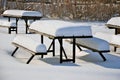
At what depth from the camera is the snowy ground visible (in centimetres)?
739

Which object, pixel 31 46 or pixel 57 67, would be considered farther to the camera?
pixel 31 46

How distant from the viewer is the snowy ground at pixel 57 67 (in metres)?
7.39

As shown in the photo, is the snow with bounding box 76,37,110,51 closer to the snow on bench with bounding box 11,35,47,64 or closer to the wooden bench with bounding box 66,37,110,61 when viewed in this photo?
the wooden bench with bounding box 66,37,110,61

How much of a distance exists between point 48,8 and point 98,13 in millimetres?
Result: 2971

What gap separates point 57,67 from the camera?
8578mm

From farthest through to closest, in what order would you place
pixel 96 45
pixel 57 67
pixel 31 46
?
pixel 96 45 → pixel 31 46 → pixel 57 67

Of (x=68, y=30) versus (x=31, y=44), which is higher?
(x=68, y=30)

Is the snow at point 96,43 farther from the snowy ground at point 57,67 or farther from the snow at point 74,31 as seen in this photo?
the snow at point 74,31

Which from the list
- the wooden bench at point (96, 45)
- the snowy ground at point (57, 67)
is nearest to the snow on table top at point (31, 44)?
the snowy ground at point (57, 67)

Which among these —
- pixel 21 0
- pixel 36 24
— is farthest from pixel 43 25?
pixel 21 0

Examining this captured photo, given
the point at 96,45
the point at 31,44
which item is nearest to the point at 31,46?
the point at 31,44

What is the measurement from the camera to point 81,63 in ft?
31.1

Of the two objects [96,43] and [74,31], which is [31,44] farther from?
[96,43]

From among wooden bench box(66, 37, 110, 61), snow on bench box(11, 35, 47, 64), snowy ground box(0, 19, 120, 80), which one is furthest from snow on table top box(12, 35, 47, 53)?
wooden bench box(66, 37, 110, 61)
